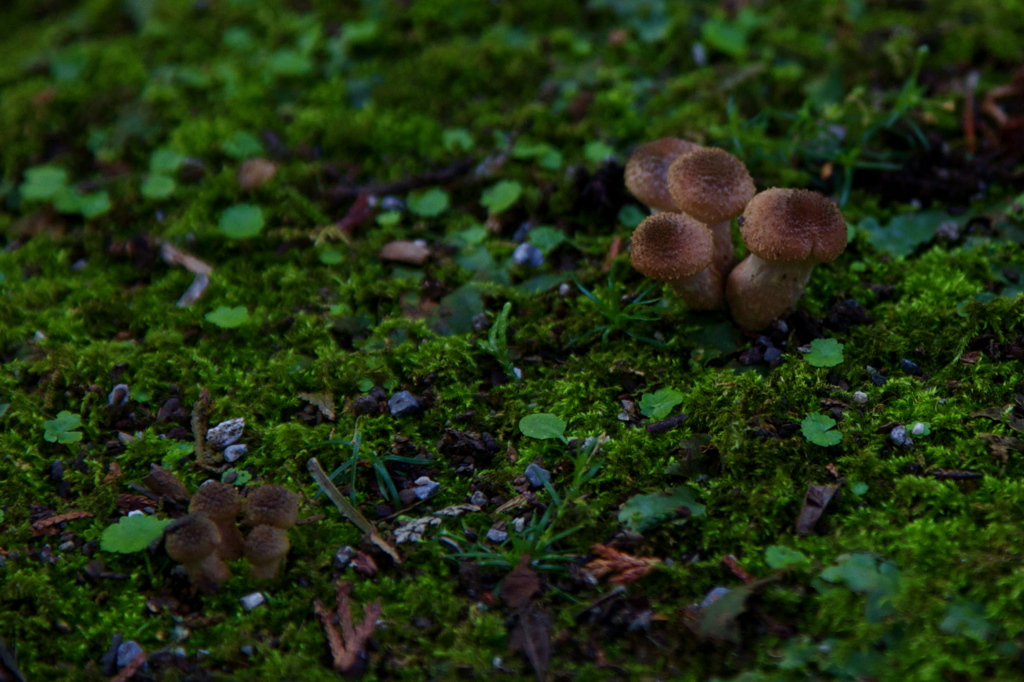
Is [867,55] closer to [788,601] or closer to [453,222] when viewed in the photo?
[453,222]

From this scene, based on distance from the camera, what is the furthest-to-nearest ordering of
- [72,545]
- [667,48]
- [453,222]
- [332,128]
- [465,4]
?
1. [465,4]
2. [667,48]
3. [332,128]
4. [453,222]
5. [72,545]

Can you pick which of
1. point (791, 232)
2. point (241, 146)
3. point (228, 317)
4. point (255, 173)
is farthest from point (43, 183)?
point (791, 232)

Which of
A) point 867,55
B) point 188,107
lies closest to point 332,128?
point 188,107

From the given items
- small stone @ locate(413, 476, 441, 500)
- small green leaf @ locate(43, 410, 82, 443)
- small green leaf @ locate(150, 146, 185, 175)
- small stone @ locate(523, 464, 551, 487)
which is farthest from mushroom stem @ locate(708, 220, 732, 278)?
small green leaf @ locate(150, 146, 185, 175)

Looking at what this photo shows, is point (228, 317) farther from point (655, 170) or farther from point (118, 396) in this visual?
point (655, 170)

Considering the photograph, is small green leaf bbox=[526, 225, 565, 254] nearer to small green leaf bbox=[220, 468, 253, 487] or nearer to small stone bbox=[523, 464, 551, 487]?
small stone bbox=[523, 464, 551, 487]

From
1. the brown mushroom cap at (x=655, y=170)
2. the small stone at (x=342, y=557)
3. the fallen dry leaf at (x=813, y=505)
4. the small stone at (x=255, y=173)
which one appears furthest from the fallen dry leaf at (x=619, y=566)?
the small stone at (x=255, y=173)

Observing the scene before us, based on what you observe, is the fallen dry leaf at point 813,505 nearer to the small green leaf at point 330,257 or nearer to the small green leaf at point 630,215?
the small green leaf at point 630,215

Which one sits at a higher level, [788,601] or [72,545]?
[72,545]
